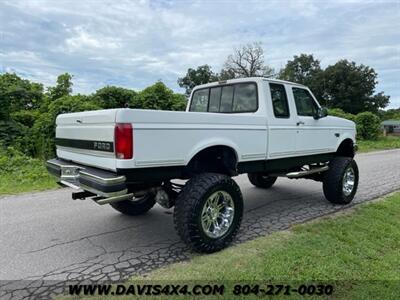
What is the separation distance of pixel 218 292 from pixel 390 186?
6415 millimetres

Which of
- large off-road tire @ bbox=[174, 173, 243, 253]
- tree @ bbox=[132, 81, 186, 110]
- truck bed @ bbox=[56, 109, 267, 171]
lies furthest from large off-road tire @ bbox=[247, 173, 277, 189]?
tree @ bbox=[132, 81, 186, 110]

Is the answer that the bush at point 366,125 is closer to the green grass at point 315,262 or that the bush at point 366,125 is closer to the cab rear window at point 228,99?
the green grass at point 315,262

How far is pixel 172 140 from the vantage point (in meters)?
3.54

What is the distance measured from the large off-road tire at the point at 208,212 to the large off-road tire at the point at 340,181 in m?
2.56

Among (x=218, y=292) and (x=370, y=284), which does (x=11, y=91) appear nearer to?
(x=218, y=292)

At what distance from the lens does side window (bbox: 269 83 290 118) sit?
501cm

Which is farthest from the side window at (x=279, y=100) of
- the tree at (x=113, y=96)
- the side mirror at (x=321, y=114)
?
the tree at (x=113, y=96)

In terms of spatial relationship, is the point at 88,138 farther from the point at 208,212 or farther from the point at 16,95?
the point at 16,95

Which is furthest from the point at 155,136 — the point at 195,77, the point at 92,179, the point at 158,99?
the point at 195,77

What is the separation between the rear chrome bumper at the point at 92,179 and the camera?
327 cm

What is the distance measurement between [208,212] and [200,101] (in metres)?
2.52

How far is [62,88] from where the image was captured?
15.2m

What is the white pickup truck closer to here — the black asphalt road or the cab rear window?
the cab rear window

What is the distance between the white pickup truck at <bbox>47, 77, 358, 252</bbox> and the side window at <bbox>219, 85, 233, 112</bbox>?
2cm
